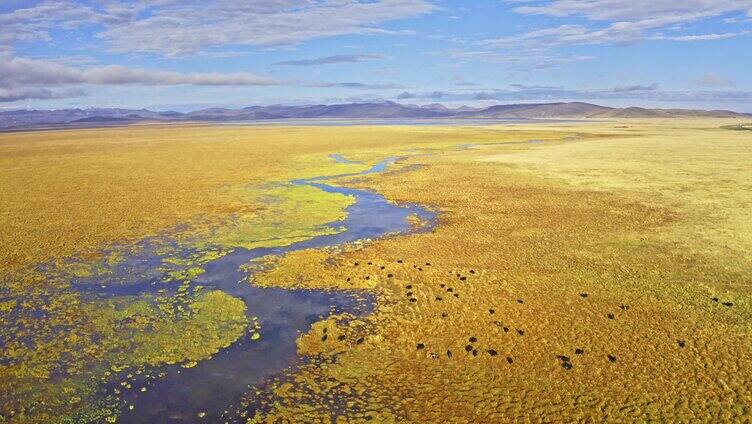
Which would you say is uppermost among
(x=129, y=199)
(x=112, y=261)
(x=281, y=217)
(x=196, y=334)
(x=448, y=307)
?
(x=129, y=199)

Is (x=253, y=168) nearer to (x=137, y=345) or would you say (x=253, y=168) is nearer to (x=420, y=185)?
(x=420, y=185)

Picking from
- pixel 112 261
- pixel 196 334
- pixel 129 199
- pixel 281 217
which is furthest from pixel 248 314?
pixel 129 199

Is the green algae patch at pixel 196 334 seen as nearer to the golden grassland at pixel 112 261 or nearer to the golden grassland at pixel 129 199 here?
the golden grassland at pixel 112 261

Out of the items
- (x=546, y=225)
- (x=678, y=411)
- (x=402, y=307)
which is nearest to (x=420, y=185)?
(x=546, y=225)

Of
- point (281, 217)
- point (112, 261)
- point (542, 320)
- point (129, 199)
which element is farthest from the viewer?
point (129, 199)

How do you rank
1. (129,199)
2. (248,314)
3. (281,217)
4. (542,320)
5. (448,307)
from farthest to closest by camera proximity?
(129,199) < (281,217) < (448,307) < (248,314) < (542,320)

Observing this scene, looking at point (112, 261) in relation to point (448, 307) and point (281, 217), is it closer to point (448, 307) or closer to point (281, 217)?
point (281, 217)

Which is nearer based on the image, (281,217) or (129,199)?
(281,217)

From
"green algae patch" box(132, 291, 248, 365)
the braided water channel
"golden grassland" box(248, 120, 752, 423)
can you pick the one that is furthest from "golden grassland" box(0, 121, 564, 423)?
"golden grassland" box(248, 120, 752, 423)
